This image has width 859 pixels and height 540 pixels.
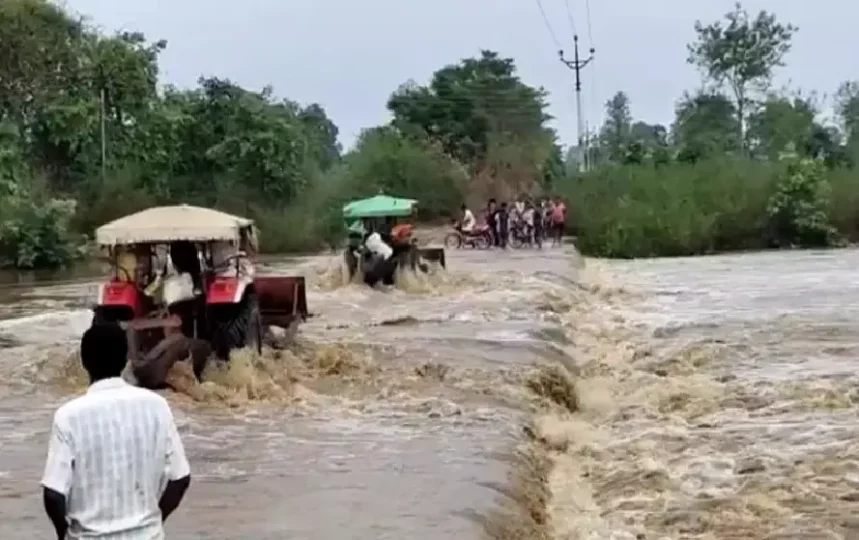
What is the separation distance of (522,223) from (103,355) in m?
35.4

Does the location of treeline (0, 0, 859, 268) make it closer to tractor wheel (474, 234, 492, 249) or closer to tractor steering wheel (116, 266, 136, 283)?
tractor wheel (474, 234, 492, 249)

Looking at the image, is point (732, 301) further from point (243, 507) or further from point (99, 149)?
point (99, 149)

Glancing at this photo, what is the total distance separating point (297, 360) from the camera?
49.9ft

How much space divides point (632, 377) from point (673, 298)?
946 centimetres

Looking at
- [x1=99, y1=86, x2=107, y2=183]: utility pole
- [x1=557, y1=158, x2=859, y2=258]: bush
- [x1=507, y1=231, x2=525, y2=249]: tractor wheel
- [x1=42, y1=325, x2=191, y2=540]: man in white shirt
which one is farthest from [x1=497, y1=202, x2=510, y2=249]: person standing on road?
[x1=42, y1=325, x2=191, y2=540]: man in white shirt

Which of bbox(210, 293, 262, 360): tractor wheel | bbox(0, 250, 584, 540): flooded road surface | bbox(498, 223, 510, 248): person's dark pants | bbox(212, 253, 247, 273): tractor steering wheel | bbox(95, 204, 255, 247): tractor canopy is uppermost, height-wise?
bbox(95, 204, 255, 247): tractor canopy

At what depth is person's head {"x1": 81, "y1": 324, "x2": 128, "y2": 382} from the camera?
4.72 m

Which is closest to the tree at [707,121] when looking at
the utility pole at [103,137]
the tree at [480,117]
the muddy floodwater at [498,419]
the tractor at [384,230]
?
the tree at [480,117]

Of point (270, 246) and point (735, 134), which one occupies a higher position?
point (735, 134)

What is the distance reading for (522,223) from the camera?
3991 cm

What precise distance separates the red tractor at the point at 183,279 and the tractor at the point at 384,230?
10.4 metres

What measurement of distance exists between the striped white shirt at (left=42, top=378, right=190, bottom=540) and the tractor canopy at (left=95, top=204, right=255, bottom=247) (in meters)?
9.15

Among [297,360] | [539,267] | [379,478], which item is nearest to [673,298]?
[539,267]

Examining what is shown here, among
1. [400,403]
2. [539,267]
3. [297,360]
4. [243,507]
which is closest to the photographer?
[243,507]
